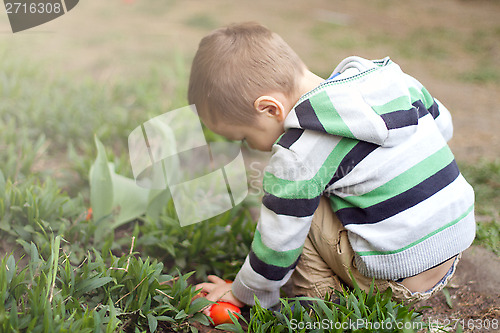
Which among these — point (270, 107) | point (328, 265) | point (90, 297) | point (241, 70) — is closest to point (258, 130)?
point (270, 107)

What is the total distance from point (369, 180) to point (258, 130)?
414mm

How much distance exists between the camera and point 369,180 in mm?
1604

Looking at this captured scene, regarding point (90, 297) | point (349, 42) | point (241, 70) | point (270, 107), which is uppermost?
point (241, 70)

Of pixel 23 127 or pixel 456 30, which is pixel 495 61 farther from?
pixel 23 127

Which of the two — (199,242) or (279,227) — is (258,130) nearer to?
(279,227)

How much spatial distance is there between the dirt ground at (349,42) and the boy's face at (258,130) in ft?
2.80

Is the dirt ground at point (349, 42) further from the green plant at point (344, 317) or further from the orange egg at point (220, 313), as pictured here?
the orange egg at point (220, 313)

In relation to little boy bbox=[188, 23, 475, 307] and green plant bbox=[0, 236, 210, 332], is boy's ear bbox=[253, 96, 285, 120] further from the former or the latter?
green plant bbox=[0, 236, 210, 332]

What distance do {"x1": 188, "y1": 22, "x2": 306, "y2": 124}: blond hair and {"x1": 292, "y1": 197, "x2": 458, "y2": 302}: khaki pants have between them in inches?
16.5

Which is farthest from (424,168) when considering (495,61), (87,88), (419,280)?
(495,61)

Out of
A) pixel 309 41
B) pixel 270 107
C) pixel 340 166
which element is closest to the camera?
pixel 340 166

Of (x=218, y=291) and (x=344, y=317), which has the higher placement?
(x=344, y=317)

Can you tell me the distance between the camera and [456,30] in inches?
243

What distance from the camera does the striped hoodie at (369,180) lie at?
1549mm
